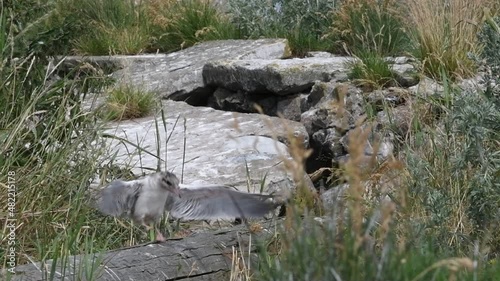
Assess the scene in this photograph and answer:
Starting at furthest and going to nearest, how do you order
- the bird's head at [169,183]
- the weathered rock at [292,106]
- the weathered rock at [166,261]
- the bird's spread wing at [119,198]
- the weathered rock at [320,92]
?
the weathered rock at [292,106]
the weathered rock at [320,92]
the bird's spread wing at [119,198]
the bird's head at [169,183]
the weathered rock at [166,261]

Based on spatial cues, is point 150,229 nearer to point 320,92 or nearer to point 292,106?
point 320,92

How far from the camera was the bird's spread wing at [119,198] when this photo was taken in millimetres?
4539

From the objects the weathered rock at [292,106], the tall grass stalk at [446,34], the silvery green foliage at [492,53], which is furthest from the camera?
the weathered rock at [292,106]

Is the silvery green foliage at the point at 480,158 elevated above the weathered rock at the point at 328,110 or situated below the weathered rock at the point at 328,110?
above

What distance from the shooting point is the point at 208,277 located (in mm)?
4059

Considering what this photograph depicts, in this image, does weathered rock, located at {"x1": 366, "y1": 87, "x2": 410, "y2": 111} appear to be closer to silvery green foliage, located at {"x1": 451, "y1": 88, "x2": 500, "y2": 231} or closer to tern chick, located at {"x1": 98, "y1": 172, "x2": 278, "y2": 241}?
silvery green foliage, located at {"x1": 451, "y1": 88, "x2": 500, "y2": 231}

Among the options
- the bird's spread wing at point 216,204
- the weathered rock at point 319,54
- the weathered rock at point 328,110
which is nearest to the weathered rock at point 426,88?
the weathered rock at point 328,110

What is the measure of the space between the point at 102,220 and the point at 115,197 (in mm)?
504

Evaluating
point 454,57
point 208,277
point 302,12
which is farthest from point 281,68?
point 208,277

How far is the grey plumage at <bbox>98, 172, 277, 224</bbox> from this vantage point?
4160 mm

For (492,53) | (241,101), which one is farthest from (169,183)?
(241,101)

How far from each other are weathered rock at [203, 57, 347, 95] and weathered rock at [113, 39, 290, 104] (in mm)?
420

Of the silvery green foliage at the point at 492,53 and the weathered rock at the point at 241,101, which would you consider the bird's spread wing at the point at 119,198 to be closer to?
the silvery green foliage at the point at 492,53

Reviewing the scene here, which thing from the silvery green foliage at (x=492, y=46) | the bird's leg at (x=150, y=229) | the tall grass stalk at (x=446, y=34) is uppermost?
the silvery green foliage at (x=492, y=46)
